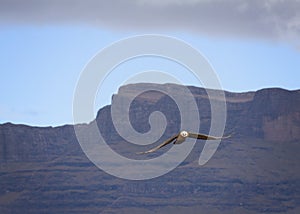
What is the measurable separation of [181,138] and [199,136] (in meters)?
0.64

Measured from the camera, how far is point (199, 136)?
3706 cm

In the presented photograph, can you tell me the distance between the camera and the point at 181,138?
3738 cm
